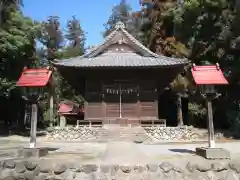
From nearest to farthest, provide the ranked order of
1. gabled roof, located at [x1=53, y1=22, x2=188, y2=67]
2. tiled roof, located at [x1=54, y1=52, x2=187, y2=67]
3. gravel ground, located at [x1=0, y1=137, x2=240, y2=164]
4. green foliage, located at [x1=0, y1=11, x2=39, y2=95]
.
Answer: gravel ground, located at [x1=0, y1=137, x2=240, y2=164], tiled roof, located at [x1=54, y1=52, x2=187, y2=67], gabled roof, located at [x1=53, y1=22, x2=188, y2=67], green foliage, located at [x1=0, y1=11, x2=39, y2=95]

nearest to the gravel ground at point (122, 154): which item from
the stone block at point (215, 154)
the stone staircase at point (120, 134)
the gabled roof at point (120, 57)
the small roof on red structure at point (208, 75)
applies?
the stone block at point (215, 154)

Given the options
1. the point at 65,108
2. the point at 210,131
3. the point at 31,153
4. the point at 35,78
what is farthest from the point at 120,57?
the point at 65,108

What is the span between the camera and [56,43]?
5500 cm

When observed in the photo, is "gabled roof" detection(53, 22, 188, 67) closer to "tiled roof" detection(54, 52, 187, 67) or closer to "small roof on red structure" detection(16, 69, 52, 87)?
"tiled roof" detection(54, 52, 187, 67)

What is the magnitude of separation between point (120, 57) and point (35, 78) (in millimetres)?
12446

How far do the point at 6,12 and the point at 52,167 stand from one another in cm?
1833

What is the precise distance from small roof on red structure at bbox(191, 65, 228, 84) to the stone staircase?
8.95 meters

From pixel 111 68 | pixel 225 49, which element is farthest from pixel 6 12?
pixel 225 49

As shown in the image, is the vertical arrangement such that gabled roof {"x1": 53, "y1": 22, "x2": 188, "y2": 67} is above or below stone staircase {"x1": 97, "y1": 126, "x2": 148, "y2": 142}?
above

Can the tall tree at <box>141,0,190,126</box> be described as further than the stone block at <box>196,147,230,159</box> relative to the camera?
Yes

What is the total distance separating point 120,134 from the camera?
60.2 ft

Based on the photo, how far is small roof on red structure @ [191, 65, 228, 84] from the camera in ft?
31.2

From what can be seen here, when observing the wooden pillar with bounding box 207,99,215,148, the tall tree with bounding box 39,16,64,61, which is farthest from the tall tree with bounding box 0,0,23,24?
the tall tree with bounding box 39,16,64,61

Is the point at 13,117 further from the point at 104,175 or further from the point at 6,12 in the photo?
the point at 104,175
